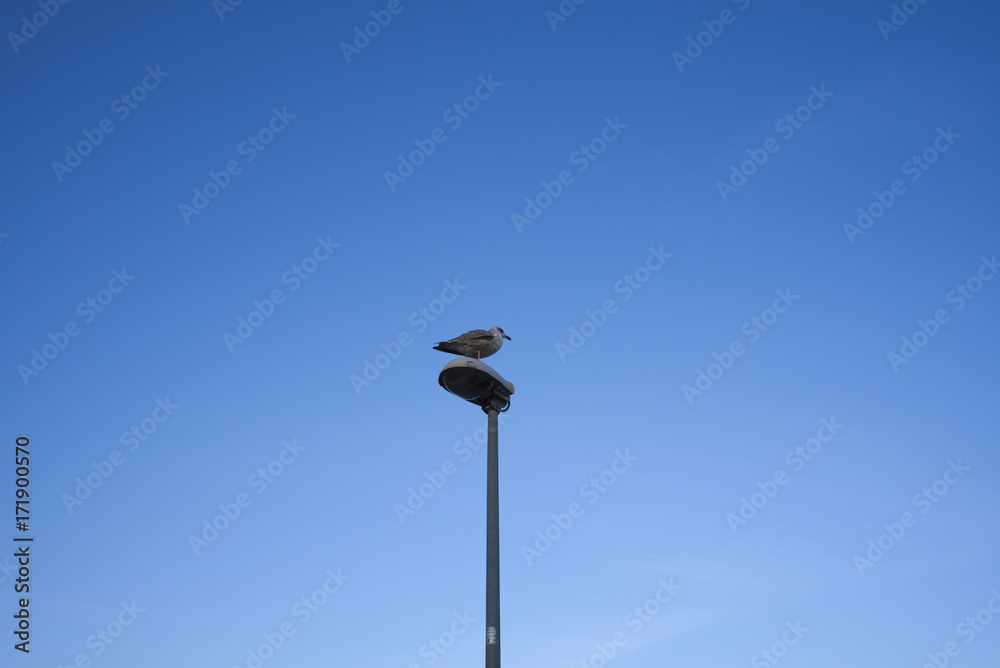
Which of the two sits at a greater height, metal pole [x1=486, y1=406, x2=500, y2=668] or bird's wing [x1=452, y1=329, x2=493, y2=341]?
bird's wing [x1=452, y1=329, x2=493, y2=341]

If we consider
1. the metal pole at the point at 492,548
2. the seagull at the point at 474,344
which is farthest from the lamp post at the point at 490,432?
the seagull at the point at 474,344

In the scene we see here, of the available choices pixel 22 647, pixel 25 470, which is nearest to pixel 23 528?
pixel 25 470

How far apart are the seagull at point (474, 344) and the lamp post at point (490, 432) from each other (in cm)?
50

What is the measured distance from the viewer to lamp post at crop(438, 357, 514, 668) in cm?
825

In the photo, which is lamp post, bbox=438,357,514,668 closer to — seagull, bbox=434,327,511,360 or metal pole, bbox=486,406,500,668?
metal pole, bbox=486,406,500,668

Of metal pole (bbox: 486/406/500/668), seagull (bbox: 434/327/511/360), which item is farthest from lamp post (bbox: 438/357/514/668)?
seagull (bbox: 434/327/511/360)

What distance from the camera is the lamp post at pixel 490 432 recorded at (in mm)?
8250

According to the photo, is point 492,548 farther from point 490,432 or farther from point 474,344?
point 474,344

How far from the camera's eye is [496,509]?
873 centimetres

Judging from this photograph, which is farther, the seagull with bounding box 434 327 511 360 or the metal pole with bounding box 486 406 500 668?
the seagull with bounding box 434 327 511 360

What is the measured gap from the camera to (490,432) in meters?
9.12

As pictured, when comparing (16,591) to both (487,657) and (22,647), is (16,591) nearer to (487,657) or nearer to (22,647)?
(22,647)

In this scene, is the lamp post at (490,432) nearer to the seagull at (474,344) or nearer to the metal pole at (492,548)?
the metal pole at (492,548)

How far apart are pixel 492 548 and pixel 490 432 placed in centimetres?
116
